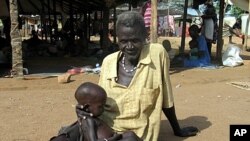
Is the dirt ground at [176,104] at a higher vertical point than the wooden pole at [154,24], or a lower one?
lower

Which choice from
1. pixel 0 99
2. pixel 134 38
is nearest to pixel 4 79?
pixel 0 99

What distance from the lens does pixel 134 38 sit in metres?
3.31

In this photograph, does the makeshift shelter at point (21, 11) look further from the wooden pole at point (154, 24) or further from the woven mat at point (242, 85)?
the woven mat at point (242, 85)

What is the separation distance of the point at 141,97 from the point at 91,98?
48 cm

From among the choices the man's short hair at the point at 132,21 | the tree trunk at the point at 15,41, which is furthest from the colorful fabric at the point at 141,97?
the tree trunk at the point at 15,41

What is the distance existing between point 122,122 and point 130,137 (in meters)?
0.43

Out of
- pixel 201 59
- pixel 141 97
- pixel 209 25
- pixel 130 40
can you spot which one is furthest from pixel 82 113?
pixel 209 25

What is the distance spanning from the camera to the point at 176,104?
19.7 feet

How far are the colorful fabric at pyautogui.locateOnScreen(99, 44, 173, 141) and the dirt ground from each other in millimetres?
613

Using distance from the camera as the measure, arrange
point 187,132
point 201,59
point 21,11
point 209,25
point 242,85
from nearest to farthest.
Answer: point 187,132 → point 242,85 → point 201,59 → point 209,25 → point 21,11

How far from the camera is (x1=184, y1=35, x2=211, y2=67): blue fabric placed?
1064cm

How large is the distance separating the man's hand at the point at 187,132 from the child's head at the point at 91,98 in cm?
124

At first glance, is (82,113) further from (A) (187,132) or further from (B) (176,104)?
Result: (B) (176,104)

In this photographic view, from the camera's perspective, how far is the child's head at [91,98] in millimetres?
3121
